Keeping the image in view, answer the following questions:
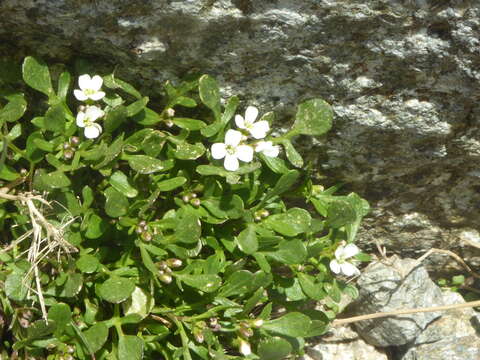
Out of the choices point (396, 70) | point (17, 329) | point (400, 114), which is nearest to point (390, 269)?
point (400, 114)

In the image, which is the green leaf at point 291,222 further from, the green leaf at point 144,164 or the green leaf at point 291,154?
the green leaf at point 144,164

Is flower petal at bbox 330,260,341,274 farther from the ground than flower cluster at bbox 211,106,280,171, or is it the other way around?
flower cluster at bbox 211,106,280,171

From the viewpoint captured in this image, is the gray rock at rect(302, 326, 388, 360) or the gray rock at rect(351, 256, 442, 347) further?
the gray rock at rect(302, 326, 388, 360)

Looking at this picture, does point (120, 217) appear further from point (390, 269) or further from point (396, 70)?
point (390, 269)

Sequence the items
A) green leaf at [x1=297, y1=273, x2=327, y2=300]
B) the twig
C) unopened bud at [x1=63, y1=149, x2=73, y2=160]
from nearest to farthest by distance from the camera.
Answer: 1. unopened bud at [x1=63, y1=149, x2=73, y2=160]
2. green leaf at [x1=297, y1=273, x2=327, y2=300]
3. the twig

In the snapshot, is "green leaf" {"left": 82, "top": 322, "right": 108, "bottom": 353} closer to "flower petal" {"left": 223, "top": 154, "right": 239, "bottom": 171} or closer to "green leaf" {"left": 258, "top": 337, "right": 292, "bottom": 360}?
"green leaf" {"left": 258, "top": 337, "right": 292, "bottom": 360}

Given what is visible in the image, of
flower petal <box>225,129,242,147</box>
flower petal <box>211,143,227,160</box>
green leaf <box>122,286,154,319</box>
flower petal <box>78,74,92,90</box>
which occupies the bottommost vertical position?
green leaf <box>122,286,154,319</box>

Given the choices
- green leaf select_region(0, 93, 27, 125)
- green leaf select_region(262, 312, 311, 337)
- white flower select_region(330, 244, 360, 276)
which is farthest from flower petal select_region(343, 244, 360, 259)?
green leaf select_region(0, 93, 27, 125)

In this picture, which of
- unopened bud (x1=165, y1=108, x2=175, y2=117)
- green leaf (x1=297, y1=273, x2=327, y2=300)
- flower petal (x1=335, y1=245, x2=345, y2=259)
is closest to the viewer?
unopened bud (x1=165, y1=108, x2=175, y2=117)
